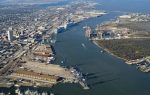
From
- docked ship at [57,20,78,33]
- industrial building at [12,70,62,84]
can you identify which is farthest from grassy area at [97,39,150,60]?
industrial building at [12,70,62,84]

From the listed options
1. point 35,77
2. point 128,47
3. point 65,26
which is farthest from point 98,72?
point 65,26

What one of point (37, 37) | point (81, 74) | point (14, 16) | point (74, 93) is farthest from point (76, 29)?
point (74, 93)

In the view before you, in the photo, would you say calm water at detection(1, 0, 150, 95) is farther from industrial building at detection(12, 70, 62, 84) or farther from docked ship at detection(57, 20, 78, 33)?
docked ship at detection(57, 20, 78, 33)

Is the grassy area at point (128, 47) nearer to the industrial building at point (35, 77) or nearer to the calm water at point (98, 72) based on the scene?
the calm water at point (98, 72)

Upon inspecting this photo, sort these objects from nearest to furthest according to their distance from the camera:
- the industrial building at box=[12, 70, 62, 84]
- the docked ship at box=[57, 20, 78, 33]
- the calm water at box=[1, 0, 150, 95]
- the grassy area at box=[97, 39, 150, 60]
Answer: the calm water at box=[1, 0, 150, 95], the industrial building at box=[12, 70, 62, 84], the grassy area at box=[97, 39, 150, 60], the docked ship at box=[57, 20, 78, 33]

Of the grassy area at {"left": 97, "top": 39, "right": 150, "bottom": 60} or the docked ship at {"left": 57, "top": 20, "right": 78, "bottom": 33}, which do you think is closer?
the grassy area at {"left": 97, "top": 39, "right": 150, "bottom": 60}

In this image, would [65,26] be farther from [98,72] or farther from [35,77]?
[35,77]

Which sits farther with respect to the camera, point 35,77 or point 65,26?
point 65,26

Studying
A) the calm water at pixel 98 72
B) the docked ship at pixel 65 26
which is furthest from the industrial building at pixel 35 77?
the docked ship at pixel 65 26

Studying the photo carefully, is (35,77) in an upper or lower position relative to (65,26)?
upper
